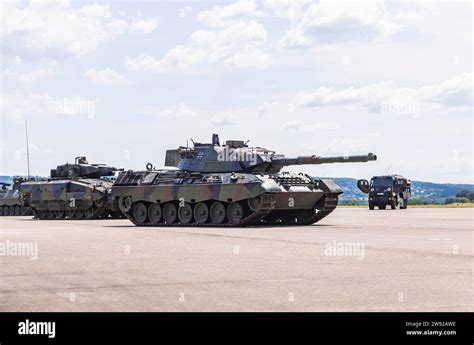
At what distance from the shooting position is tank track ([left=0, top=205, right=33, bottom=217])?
59.4 metres

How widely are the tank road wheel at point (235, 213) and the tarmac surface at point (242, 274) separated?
29.1 feet

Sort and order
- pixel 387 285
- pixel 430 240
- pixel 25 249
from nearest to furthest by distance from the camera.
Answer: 1. pixel 387 285
2. pixel 25 249
3. pixel 430 240

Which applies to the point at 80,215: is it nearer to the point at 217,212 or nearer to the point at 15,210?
the point at 15,210

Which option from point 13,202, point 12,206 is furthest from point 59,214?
point 12,206

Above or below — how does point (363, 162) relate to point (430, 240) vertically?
above

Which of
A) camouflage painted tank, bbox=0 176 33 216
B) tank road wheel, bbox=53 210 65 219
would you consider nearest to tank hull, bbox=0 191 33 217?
camouflage painted tank, bbox=0 176 33 216

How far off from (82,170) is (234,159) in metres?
18.3

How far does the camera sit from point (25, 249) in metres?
20.9

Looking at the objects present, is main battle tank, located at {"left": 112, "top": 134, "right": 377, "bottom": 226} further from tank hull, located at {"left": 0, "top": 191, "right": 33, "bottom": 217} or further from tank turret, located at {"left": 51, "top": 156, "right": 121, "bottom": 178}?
tank hull, located at {"left": 0, "top": 191, "right": 33, "bottom": 217}

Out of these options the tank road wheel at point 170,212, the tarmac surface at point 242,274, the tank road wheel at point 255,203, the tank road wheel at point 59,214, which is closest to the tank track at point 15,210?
the tank road wheel at point 59,214

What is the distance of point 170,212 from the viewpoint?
36250 mm
